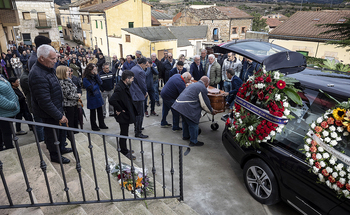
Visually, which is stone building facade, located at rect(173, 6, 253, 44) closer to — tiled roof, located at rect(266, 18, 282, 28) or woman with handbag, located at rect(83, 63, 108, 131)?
tiled roof, located at rect(266, 18, 282, 28)

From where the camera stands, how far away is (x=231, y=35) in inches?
1582

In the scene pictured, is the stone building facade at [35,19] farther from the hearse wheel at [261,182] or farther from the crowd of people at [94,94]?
the hearse wheel at [261,182]

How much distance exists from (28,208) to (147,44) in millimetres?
23477

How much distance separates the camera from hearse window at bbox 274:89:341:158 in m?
3.22

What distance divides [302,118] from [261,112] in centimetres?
60

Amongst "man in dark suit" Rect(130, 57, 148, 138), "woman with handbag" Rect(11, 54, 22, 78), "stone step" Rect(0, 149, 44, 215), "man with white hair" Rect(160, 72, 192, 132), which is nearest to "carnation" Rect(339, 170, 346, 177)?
"stone step" Rect(0, 149, 44, 215)

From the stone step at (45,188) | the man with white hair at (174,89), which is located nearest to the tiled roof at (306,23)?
the man with white hair at (174,89)

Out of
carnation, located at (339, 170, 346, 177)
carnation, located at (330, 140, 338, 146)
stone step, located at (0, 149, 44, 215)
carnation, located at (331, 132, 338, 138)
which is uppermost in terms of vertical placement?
carnation, located at (331, 132, 338, 138)

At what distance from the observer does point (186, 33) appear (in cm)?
3522

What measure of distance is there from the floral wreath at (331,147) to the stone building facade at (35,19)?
126ft

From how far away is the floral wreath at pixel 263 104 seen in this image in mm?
3486

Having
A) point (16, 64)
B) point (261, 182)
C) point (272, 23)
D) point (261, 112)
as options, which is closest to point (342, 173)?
point (261, 182)

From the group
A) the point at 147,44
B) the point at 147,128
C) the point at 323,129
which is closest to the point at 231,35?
the point at 147,44

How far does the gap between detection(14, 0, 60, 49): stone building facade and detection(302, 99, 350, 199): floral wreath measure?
1516 inches
